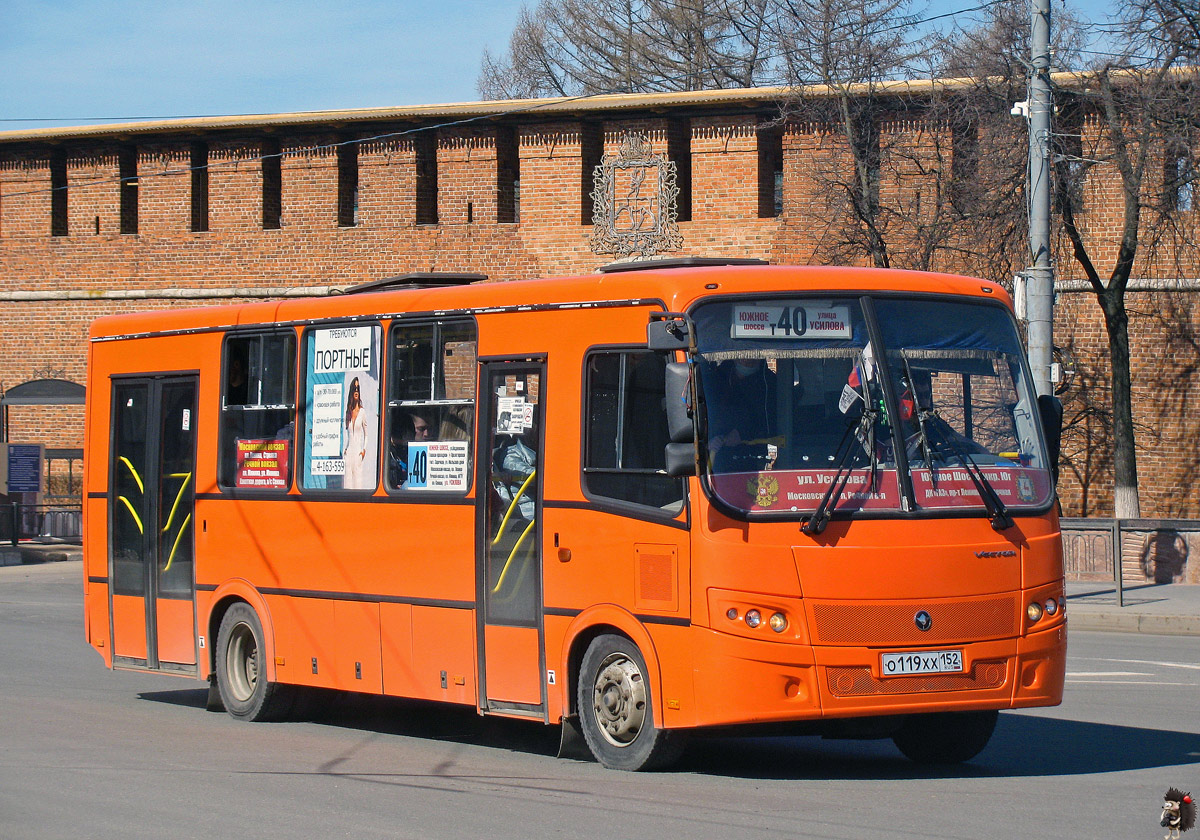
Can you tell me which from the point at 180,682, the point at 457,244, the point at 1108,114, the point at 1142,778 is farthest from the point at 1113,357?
the point at 1142,778

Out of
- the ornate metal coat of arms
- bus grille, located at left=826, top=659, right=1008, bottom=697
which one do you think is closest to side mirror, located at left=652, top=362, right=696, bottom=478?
bus grille, located at left=826, top=659, right=1008, bottom=697

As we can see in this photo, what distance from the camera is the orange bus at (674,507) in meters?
7.89

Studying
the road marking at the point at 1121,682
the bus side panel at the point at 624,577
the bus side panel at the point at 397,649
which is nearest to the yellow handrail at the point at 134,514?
the bus side panel at the point at 397,649

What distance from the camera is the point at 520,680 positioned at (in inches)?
356

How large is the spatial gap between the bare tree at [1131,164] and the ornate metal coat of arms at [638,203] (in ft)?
22.5

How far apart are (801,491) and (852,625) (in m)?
0.68

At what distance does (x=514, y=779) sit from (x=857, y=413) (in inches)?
99.0

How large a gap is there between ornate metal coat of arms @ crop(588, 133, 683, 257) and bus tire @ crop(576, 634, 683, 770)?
20788 millimetres

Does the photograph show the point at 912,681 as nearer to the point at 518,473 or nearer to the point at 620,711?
the point at 620,711

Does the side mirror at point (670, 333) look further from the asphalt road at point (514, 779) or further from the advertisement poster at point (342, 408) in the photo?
the advertisement poster at point (342, 408)

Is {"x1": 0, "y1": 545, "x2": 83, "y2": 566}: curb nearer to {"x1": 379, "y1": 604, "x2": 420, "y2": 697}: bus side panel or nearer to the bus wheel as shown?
{"x1": 379, "y1": 604, "x2": 420, "y2": 697}: bus side panel

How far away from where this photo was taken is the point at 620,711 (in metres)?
8.43

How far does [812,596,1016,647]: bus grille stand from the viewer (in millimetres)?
7840

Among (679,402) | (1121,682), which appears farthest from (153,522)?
(1121,682)
